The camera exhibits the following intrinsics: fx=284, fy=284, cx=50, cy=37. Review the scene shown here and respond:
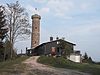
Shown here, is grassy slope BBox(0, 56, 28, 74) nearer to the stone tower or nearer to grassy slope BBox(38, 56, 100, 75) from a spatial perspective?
grassy slope BBox(38, 56, 100, 75)

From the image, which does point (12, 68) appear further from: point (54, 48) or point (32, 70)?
point (54, 48)

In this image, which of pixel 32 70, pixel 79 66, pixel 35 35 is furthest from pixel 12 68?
pixel 35 35

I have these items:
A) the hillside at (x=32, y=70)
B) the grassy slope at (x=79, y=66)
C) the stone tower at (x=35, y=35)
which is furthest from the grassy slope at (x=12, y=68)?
the stone tower at (x=35, y=35)

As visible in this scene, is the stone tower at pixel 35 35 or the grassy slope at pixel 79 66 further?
the stone tower at pixel 35 35

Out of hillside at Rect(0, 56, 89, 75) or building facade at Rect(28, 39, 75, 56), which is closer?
hillside at Rect(0, 56, 89, 75)

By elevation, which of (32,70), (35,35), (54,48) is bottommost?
(32,70)

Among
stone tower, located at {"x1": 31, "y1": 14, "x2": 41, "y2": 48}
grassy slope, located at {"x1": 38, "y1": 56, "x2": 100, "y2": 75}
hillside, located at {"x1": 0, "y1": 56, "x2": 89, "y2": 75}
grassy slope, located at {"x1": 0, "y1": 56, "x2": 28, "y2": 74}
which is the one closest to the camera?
hillside, located at {"x1": 0, "y1": 56, "x2": 89, "y2": 75}

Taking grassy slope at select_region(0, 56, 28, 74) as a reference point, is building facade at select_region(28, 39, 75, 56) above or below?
above

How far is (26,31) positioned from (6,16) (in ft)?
19.2

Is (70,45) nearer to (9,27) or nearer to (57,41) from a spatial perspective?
(57,41)

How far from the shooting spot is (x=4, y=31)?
66938 mm

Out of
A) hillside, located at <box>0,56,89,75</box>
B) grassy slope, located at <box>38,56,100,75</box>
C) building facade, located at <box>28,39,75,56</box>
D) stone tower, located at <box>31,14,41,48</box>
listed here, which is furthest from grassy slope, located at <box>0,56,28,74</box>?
stone tower, located at <box>31,14,41,48</box>

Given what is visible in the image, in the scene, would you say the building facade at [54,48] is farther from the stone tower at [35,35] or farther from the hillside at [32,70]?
the hillside at [32,70]

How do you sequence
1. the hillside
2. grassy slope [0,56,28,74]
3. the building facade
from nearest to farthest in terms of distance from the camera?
the hillside → grassy slope [0,56,28,74] → the building facade
